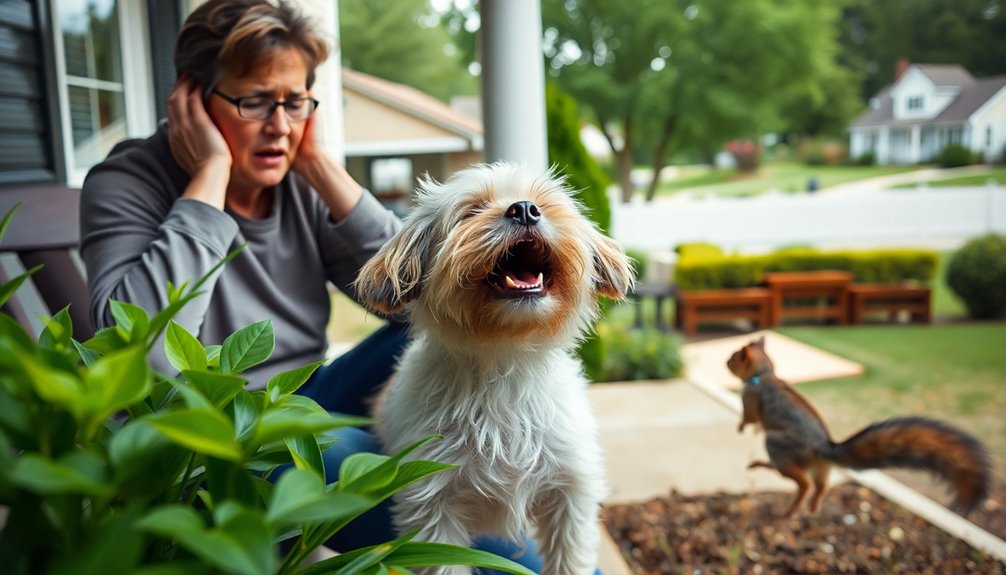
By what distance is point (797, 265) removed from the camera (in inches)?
423

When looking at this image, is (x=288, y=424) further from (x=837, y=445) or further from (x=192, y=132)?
(x=837, y=445)

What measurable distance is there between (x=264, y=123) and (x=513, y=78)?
1.60 meters

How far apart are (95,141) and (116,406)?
4.02 m

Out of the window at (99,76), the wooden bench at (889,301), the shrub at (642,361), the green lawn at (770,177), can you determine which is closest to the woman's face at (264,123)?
the window at (99,76)

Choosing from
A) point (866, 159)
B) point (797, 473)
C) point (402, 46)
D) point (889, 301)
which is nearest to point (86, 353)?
point (797, 473)

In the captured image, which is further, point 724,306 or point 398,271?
point 724,306

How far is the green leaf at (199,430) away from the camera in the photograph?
605 millimetres

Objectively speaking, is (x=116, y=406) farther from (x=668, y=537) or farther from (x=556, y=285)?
(x=668, y=537)

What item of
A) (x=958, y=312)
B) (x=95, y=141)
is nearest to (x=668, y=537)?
(x=95, y=141)

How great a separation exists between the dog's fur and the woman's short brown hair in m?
0.64

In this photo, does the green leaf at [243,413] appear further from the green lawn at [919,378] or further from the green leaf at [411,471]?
the green lawn at [919,378]

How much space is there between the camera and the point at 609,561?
238 cm

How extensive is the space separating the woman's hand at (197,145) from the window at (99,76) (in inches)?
85.1

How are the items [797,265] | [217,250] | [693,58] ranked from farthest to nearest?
[693,58] < [797,265] < [217,250]
